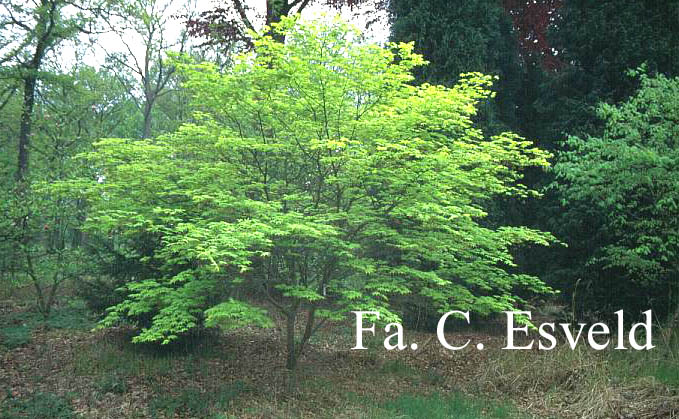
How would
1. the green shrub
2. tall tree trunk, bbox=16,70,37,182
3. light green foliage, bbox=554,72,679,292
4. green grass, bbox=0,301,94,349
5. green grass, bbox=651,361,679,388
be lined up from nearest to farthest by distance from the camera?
green grass, bbox=651,361,679,388 → light green foliage, bbox=554,72,679,292 → the green shrub → green grass, bbox=0,301,94,349 → tall tree trunk, bbox=16,70,37,182

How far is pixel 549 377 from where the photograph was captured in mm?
9031

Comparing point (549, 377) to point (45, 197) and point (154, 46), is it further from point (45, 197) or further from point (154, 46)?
point (154, 46)

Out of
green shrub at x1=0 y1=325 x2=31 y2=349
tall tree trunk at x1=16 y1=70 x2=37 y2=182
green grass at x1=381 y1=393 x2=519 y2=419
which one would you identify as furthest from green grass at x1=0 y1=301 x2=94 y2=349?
green grass at x1=381 y1=393 x2=519 y2=419

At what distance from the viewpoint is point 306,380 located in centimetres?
905

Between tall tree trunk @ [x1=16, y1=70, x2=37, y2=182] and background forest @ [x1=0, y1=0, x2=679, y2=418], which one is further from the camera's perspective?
tall tree trunk @ [x1=16, y1=70, x2=37, y2=182]

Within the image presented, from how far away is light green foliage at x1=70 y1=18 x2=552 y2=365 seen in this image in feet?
23.2

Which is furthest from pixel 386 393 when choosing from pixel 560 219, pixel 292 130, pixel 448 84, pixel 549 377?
pixel 448 84

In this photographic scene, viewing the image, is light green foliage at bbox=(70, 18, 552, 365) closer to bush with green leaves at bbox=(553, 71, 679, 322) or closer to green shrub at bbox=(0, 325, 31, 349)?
bush with green leaves at bbox=(553, 71, 679, 322)

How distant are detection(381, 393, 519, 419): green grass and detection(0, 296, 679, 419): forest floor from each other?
0.8 inches

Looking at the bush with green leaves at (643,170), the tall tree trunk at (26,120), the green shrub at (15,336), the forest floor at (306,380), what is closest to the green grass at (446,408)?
the forest floor at (306,380)

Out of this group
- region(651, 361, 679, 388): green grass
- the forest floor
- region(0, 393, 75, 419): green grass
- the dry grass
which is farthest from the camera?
region(651, 361, 679, 388): green grass

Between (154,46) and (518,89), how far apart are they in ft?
48.4

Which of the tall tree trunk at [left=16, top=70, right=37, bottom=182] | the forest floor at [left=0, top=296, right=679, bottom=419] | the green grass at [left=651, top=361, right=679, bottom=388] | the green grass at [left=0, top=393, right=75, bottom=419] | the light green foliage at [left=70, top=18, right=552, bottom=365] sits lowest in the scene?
the green grass at [left=0, top=393, right=75, bottom=419]

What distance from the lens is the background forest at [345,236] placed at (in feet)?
23.8
